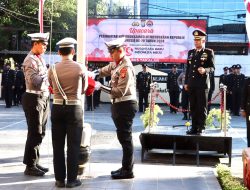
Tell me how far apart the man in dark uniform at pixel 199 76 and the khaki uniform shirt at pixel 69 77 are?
277cm

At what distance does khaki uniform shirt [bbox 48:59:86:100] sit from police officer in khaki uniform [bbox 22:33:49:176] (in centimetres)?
57

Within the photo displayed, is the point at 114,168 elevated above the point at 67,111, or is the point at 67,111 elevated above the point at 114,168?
the point at 67,111

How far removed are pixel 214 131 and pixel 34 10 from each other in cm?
2658

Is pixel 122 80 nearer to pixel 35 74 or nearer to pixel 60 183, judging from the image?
pixel 35 74

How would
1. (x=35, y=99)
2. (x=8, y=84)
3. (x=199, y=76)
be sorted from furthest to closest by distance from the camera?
1. (x=8, y=84)
2. (x=199, y=76)
3. (x=35, y=99)

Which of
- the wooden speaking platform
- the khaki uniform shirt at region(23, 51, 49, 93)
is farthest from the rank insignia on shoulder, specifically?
the wooden speaking platform

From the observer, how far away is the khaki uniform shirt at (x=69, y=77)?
639 centimetres

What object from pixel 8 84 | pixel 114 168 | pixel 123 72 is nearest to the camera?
pixel 123 72

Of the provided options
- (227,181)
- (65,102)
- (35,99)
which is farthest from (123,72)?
(227,181)

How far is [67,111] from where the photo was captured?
639 cm

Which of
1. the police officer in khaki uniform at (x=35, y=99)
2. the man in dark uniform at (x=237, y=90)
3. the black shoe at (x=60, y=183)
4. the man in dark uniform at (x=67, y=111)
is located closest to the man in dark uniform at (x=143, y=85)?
the man in dark uniform at (x=237, y=90)

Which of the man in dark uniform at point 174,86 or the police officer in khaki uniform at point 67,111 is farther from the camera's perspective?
the man in dark uniform at point 174,86

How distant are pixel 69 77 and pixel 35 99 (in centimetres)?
91

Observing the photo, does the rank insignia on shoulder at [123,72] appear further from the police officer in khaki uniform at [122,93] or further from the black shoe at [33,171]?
the black shoe at [33,171]
